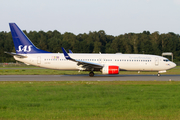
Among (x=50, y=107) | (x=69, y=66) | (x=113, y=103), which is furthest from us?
(x=69, y=66)

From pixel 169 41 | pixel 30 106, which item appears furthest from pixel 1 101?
pixel 169 41

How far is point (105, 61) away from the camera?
88.8 feet

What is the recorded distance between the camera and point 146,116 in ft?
25.2

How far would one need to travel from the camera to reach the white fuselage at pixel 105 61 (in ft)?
87.5

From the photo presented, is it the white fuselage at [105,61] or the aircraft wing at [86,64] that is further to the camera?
the white fuselage at [105,61]

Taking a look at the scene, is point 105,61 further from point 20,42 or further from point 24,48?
point 20,42

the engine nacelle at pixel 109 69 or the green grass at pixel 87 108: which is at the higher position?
the engine nacelle at pixel 109 69

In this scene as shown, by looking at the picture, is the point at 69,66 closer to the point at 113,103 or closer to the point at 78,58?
the point at 78,58

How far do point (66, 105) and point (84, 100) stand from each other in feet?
4.37

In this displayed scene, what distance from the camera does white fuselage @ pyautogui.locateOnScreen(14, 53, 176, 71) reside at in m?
26.7

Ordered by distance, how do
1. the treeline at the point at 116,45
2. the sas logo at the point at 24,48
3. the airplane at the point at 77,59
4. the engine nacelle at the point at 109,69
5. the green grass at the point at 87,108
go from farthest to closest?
the treeline at the point at 116,45
the sas logo at the point at 24,48
the airplane at the point at 77,59
the engine nacelle at the point at 109,69
the green grass at the point at 87,108

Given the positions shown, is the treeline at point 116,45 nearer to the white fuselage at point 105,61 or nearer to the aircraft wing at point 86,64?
the white fuselage at point 105,61

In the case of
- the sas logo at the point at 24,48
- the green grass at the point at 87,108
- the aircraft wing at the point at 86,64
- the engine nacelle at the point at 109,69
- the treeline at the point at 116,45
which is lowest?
the green grass at the point at 87,108

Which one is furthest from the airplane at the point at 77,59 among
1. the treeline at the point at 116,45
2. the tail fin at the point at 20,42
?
the treeline at the point at 116,45
